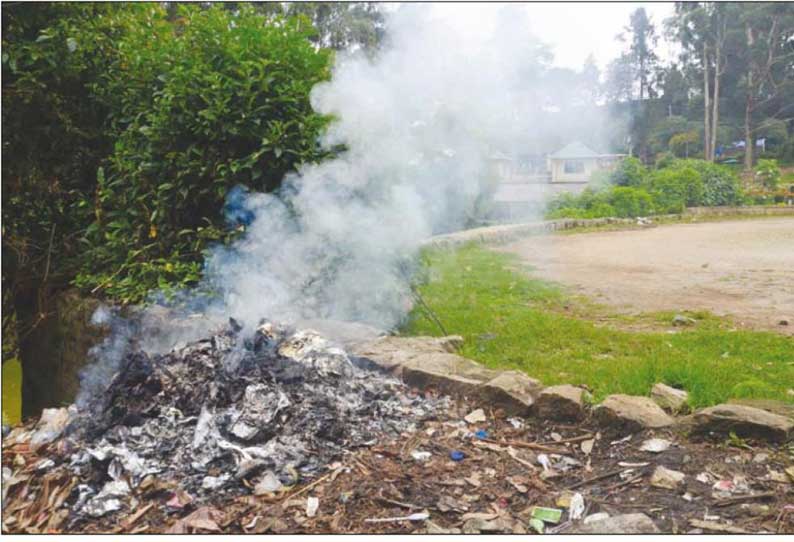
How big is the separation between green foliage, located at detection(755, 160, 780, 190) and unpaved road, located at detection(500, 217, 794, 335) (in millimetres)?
291

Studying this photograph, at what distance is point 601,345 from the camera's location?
319cm

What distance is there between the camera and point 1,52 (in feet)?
11.3

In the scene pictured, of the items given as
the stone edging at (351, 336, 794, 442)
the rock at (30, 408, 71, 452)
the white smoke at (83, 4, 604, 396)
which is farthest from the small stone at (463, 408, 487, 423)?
the rock at (30, 408, 71, 452)

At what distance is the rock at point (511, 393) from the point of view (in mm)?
2152

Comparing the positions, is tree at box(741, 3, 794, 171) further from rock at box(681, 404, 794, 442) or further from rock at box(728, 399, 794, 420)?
rock at box(681, 404, 794, 442)

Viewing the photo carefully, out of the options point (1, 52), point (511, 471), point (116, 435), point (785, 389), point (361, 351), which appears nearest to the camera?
point (511, 471)

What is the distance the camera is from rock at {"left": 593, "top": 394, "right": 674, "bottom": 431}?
6.37 ft

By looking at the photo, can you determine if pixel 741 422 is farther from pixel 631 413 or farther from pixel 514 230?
pixel 514 230

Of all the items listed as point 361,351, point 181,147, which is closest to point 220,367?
point 361,351

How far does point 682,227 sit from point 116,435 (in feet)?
12.3

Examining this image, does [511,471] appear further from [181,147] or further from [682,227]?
[682,227]

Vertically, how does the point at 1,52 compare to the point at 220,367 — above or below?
above

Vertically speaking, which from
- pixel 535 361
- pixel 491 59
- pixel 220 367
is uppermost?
pixel 491 59

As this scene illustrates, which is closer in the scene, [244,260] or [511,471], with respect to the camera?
[511,471]
